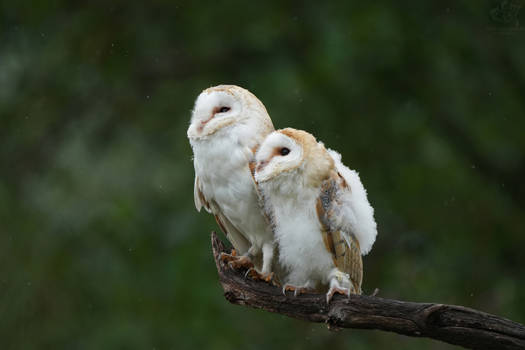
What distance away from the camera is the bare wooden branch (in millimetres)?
1683

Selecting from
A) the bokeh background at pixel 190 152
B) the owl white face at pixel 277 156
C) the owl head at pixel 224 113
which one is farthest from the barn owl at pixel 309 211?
the bokeh background at pixel 190 152

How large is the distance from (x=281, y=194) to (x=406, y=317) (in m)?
0.53

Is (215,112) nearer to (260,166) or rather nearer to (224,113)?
(224,113)

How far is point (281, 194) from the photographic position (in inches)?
81.0

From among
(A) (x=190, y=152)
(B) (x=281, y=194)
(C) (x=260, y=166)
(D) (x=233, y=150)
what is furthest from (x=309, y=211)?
(A) (x=190, y=152)

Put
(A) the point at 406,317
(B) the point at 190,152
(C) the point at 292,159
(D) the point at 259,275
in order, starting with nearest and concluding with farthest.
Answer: (A) the point at 406,317
(C) the point at 292,159
(D) the point at 259,275
(B) the point at 190,152

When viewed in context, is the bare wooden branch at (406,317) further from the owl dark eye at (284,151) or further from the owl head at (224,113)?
the owl head at (224,113)

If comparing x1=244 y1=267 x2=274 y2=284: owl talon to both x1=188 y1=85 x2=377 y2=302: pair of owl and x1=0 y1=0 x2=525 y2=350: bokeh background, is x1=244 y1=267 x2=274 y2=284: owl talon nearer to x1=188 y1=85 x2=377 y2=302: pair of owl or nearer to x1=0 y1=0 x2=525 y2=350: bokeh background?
x1=188 y1=85 x2=377 y2=302: pair of owl

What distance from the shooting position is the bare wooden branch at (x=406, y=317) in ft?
5.52

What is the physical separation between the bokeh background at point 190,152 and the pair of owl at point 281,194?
6.40 feet

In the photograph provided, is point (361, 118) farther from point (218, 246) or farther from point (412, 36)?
point (218, 246)

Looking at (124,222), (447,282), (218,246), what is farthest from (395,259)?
(218,246)

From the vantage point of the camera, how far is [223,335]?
171 inches

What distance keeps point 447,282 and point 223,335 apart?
1.44m
